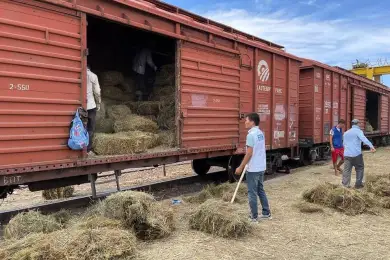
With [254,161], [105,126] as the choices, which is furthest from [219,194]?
[105,126]

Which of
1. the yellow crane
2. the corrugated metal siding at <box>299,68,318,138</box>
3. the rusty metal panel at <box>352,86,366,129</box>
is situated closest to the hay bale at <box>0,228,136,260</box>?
the corrugated metal siding at <box>299,68,318,138</box>

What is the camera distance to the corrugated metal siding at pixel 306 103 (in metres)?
13.0

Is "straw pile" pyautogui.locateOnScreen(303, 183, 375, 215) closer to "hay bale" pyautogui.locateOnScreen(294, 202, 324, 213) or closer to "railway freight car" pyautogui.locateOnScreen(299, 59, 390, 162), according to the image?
"hay bale" pyautogui.locateOnScreen(294, 202, 324, 213)

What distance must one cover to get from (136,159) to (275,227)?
8.26ft

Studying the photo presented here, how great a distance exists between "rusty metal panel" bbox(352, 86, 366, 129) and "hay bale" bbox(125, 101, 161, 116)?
1158cm

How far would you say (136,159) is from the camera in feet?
21.3

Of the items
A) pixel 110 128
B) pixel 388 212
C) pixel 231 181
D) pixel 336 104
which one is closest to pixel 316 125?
pixel 336 104

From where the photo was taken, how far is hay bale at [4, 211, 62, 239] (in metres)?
4.64

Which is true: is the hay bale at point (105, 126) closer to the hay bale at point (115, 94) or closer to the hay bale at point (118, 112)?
the hay bale at point (118, 112)

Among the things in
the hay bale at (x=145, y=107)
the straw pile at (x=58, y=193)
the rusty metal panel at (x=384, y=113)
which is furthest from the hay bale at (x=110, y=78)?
the rusty metal panel at (x=384, y=113)

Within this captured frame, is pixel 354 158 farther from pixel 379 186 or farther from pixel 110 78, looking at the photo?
pixel 110 78

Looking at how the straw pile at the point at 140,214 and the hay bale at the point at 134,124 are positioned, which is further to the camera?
the hay bale at the point at 134,124

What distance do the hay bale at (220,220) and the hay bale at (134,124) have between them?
2.42 meters

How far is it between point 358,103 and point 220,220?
47.3 ft
